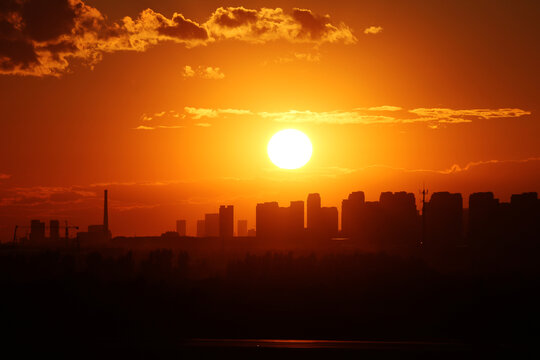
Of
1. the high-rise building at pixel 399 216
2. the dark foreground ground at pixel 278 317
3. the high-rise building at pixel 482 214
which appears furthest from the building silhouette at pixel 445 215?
the dark foreground ground at pixel 278 317

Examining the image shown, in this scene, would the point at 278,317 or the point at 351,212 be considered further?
the point at 351,212

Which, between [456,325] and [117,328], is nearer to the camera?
[117,328]

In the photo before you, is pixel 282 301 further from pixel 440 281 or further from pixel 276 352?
pixel 276 352

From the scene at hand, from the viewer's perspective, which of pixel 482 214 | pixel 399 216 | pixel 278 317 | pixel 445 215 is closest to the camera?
pixel 278 317

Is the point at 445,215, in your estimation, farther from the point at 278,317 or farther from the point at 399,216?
the point at 278,317

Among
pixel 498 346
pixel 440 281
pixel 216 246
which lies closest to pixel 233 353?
pixel 498 346

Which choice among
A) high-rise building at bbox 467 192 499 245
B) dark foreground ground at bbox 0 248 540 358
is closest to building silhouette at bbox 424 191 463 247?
high-rise building at bbox 467 192 499 245

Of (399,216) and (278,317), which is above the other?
(399,216)

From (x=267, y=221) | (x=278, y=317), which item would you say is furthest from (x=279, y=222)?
(x=278, y=317)

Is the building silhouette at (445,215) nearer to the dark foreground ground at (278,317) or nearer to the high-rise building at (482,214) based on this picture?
the high-rise building at (482,214)
